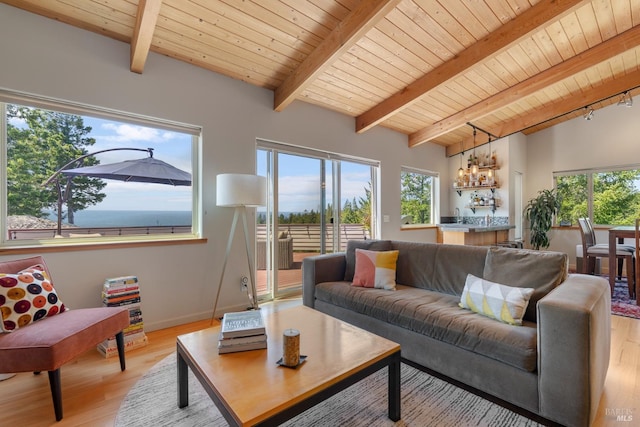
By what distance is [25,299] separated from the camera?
1.79 meters

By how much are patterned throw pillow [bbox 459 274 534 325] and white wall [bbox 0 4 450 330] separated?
238 centimetres

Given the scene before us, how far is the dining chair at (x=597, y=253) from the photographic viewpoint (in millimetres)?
3865

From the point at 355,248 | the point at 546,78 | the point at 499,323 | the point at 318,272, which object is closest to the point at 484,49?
the point at 546,78

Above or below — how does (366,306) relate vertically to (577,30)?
below

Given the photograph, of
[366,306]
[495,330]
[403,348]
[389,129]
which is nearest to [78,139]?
[366,306]

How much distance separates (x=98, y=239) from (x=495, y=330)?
3.21 metres

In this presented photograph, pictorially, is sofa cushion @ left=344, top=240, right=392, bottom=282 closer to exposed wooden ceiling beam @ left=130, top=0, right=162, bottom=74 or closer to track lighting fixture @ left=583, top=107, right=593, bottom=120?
exposed wooden ceiling beam @ left=130, top=0, right=162, bottom=74

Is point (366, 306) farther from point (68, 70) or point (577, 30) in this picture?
point (577, 30)

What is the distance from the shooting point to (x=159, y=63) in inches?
110

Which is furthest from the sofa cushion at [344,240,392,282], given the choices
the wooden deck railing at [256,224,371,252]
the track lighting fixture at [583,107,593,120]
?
the track lighting fixture at [583,107,593,120]

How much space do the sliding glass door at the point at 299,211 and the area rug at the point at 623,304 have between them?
10.4 feet

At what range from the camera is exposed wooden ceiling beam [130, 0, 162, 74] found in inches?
83.2

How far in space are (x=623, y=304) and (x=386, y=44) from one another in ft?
13.5

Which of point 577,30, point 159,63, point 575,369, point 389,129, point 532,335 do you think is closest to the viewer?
point 575,369
